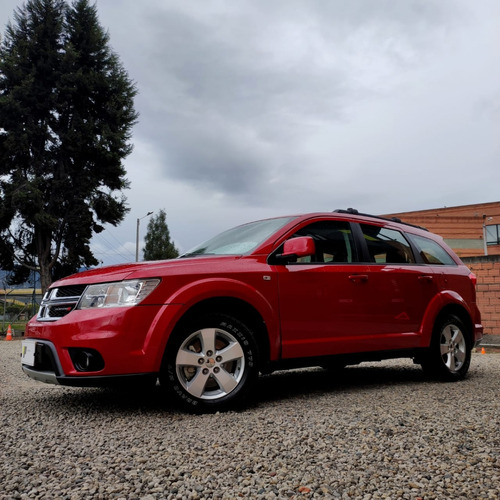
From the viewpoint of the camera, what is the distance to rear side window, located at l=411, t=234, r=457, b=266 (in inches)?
241

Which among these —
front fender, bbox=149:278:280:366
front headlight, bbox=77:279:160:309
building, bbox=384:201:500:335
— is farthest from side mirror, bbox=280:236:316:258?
building, bbox=384:201:500:335

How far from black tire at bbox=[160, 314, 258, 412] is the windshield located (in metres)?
0.83

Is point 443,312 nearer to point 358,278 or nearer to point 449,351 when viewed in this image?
point 449,351

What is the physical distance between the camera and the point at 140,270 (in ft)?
13.4

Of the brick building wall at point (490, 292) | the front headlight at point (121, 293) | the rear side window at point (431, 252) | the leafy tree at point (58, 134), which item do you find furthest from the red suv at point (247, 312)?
the leafy tree at point (58, 134)

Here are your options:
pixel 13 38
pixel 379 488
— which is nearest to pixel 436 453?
pixel 379 488

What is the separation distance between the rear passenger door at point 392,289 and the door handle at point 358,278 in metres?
0.06

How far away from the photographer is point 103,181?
27.8 m

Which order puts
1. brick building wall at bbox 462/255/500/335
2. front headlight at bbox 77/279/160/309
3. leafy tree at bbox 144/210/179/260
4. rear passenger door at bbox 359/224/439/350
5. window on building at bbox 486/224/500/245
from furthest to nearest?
leafy tree at bbox 144/210/179/260 → window on building at bbox 486/224/500/245 → brick building wall at bbox 462/255/500/335 → rear passenger door at bbox 359/224/439/350 → front headlight at bbox 77/279/160/309

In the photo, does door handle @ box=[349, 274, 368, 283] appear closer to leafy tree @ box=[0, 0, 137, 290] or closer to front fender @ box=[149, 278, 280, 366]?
front fender @ box=[149, 278, 280, 366]

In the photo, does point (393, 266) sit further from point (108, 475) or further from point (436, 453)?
point (108, 475)

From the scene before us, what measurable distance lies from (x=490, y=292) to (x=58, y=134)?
841 inches

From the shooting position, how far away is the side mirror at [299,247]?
14.5ft

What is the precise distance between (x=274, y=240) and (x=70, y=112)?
25058 millimetres
